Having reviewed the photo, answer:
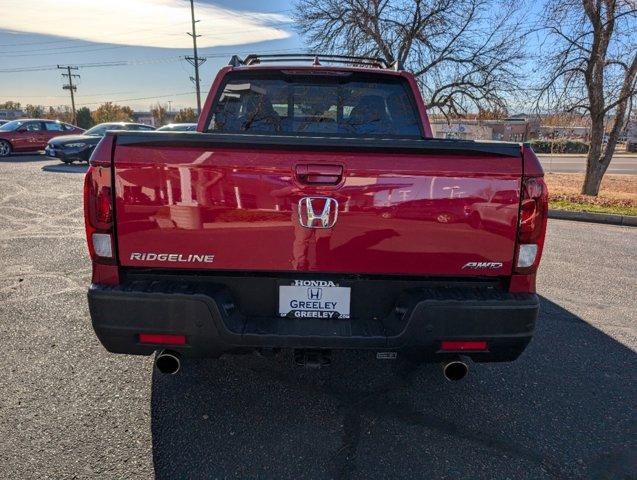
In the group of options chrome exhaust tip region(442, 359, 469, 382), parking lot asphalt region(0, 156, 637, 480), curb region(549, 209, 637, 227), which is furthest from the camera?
curb region(549, 209, 637, 227)

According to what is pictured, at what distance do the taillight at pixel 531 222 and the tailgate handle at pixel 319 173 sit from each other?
37.4 inches

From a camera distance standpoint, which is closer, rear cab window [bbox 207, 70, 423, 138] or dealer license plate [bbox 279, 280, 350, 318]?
dealer license plate [bbox 279, 280, 350, 318]

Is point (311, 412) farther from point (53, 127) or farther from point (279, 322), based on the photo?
point (53, 127)

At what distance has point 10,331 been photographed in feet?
12.3

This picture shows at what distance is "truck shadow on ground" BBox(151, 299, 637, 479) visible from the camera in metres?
2.37

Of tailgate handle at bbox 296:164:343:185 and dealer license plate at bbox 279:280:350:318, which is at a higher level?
tailgate handle at bbox 296:164:343:185

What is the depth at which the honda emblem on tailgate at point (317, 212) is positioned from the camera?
7.48 feet

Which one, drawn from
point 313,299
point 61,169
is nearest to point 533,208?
point 313,299

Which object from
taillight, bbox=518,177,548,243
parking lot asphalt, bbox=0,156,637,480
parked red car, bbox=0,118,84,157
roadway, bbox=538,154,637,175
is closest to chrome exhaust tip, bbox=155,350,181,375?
parking lot asphalt, bbox=0,156,637,480

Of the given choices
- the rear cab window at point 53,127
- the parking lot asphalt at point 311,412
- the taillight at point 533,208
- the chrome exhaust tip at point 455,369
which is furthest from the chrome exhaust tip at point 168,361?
the rear cab window at point 53,127

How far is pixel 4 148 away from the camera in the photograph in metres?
19.8

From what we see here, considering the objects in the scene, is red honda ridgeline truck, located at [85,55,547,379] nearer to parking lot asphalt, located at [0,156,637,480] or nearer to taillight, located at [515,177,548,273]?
taillight, located at [515,177,548,273]

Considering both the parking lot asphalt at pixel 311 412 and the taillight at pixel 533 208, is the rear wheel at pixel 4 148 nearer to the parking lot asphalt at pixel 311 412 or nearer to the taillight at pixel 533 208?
the parking lot asphalt at pixel 311 412

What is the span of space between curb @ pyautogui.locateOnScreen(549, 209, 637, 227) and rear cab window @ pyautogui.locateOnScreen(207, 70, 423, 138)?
815 centimetres
